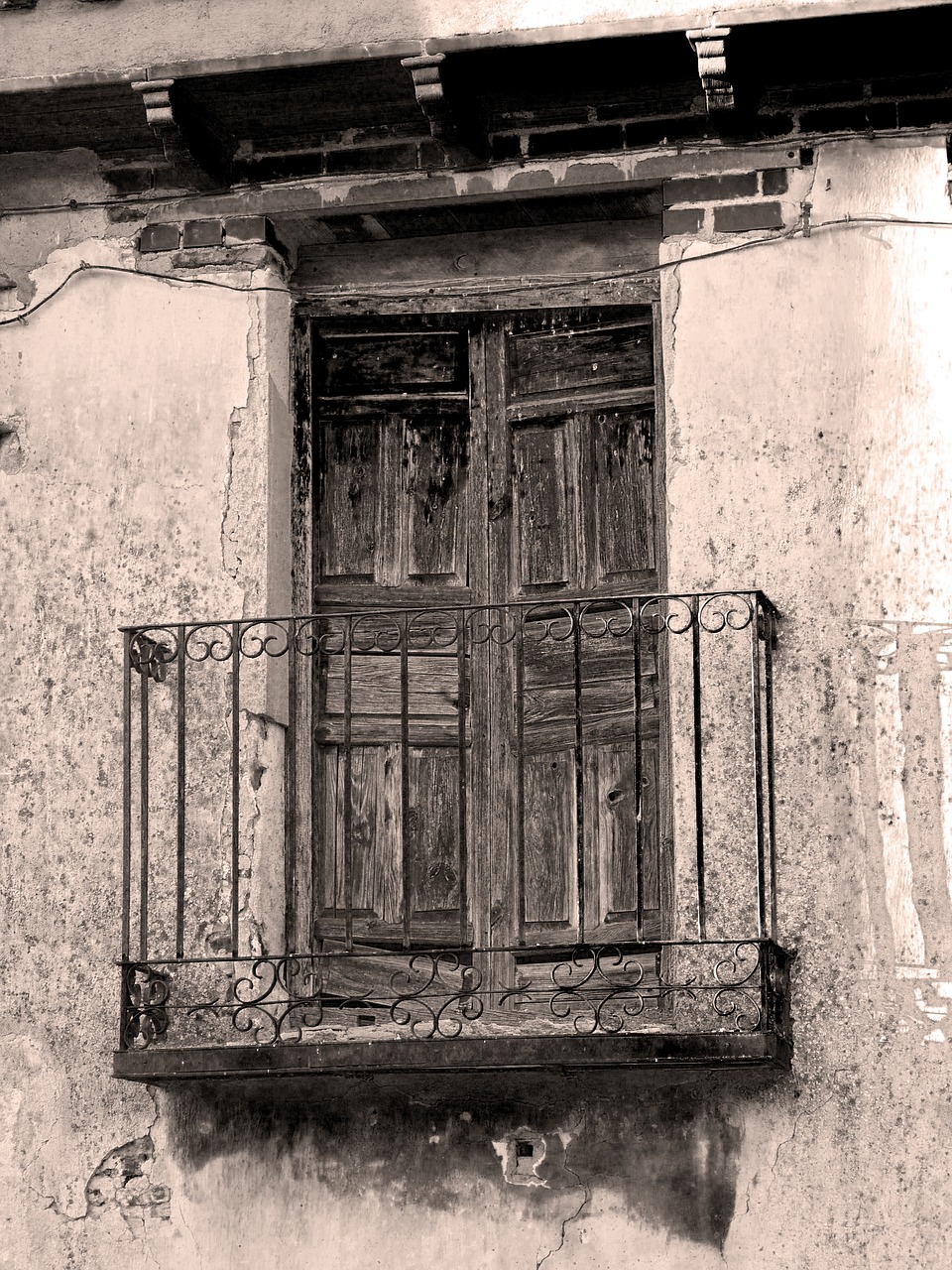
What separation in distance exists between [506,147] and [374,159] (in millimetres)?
428

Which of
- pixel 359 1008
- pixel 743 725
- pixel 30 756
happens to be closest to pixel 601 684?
pixel 743 725

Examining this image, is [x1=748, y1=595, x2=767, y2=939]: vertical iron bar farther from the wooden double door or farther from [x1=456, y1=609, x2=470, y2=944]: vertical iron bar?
[x1=456, y1=609, x2=470, y2=944]: vertical iron bar

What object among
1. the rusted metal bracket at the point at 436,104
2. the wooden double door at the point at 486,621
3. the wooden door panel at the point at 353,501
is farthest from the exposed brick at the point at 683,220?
the wooden door panel at the point at 353,501

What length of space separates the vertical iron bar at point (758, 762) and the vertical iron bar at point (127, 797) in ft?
6.05

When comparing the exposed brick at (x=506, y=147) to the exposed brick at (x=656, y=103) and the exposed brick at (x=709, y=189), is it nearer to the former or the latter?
the exposed brick at (x=656, y=103)

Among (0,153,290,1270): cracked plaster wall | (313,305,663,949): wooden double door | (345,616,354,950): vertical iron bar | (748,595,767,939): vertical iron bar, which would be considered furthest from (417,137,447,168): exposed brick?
(748,595,767,939): vertical iron bar

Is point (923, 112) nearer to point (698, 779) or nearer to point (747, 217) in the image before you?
point (747, 217)

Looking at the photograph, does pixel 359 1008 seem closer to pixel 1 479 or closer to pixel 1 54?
pixel 1 479

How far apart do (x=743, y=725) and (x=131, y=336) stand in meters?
2.33

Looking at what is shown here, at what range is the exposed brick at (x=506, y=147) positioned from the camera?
745cm

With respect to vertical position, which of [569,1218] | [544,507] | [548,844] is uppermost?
[544,507]

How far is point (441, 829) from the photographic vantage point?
7.36m

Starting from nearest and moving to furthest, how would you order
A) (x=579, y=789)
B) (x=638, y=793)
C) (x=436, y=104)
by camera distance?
(x=579, y=789) < (x=638, y=793) < (x=436, y=104)

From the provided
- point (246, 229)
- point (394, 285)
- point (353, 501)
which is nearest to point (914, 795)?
point (353, 501)
